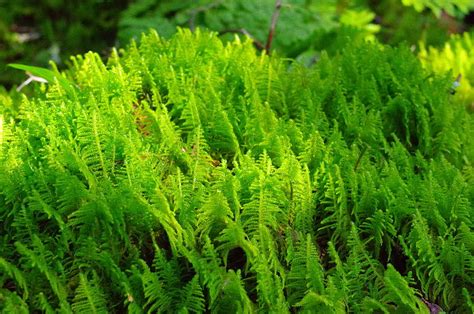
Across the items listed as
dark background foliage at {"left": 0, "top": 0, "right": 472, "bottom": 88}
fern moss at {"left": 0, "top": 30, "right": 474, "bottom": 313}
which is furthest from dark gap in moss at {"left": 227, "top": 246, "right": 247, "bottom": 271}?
dark background foliage at {"left": 0, "top": 0, "right": 472, "bottom": 88}

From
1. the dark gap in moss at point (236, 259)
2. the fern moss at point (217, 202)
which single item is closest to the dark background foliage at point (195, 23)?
the fern moss at point (217, 202)

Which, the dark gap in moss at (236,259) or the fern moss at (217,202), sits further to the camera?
the dark gap in moss at (236,259)

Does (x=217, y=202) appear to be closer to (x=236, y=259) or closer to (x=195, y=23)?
(x=236, y=259)

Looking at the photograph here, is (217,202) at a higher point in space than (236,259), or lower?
higher

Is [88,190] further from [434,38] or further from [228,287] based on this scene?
[434,38]

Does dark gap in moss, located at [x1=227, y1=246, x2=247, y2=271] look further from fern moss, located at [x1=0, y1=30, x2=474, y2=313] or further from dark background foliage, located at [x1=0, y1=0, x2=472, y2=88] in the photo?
dark background foliage, located at [x1=0, y1=0, x2=472, y2=88]

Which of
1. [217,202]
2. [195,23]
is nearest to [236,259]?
[217,202]

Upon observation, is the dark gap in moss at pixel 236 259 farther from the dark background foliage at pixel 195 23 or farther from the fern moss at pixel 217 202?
the dark background foliage at pixel 195 23

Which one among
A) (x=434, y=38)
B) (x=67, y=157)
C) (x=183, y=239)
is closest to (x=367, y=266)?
(x=183, y=239)
